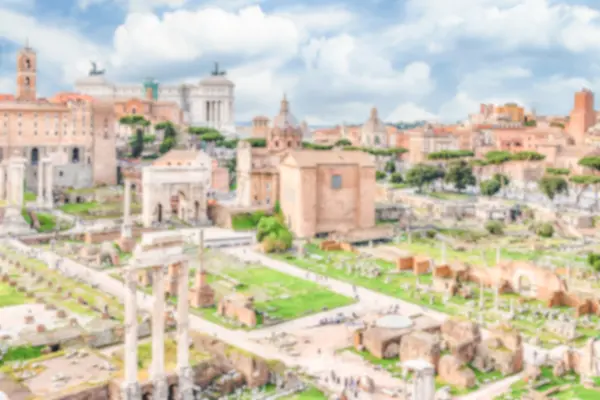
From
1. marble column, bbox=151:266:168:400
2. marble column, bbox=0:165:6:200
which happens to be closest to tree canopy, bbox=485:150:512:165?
marble column, bbox=0:165:6:200

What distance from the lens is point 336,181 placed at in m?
58.0

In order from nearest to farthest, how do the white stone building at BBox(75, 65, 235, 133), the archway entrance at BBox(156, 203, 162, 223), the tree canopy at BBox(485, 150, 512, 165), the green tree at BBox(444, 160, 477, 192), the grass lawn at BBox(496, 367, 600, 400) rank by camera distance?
the grass lawn at BBox(496, 367, 600, 400)
the archway entrance at BBox(156, 203, 162, 223)
the green tree at BBox(444, 160, 477, 192)
the tree canopy at BBox(485, 150, 512, 165)
the white stone building at BBox(75, 65, 235, 133)

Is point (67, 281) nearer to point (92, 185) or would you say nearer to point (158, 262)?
point (158, 262)

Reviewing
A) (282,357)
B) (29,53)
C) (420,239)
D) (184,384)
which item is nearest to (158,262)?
(184,384)

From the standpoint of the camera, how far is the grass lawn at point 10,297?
114 feet

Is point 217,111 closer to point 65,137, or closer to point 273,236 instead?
point 65,137

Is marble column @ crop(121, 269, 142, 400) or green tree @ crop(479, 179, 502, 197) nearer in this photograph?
marble column @ crop(121, 269, 142, 400)

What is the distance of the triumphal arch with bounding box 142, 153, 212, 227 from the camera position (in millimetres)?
58156

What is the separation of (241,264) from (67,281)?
37.1ft

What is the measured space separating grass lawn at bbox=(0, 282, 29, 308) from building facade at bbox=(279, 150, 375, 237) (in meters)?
24.4

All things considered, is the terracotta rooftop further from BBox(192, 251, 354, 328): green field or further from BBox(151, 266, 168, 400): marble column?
A: BBox(151, 266, 168, 400): marble column

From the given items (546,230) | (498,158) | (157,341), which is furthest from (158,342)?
(498,158)

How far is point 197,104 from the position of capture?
123 metres

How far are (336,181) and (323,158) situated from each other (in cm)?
214
